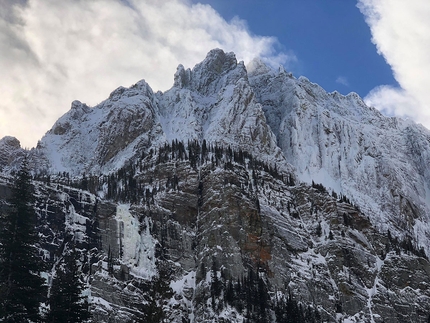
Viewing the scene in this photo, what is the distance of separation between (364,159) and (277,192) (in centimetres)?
4894

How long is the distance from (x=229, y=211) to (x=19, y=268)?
87.0 metres

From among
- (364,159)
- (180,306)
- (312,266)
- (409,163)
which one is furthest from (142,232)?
(409,163)

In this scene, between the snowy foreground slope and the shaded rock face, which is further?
the snowy foreground slope

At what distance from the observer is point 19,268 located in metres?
42.4

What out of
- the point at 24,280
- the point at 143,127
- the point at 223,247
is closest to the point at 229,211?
the point at 223,247

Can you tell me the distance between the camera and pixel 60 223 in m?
116

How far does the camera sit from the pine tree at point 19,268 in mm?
40812

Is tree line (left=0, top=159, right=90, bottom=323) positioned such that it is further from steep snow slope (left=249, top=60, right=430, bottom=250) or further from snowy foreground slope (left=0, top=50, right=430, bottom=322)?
steep snow slope (left=249, top=60, right=430, bottom=250)

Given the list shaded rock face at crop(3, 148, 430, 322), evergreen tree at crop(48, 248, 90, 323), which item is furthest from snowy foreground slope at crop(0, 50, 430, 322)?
evergreen tree at crop(48, 248, 90, 323)

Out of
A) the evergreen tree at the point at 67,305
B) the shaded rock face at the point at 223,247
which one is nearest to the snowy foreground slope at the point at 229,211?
the shaded rock face at the point at 223,247

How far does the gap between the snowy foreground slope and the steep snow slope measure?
1.46 ft

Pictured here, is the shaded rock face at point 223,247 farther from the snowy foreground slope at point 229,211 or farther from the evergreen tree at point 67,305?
the evergreen tree at point 67,305

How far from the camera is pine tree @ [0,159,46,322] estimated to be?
134 feet

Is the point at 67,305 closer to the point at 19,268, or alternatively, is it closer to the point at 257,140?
the point at 19,268
